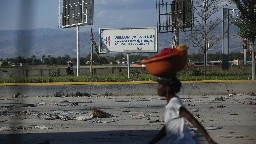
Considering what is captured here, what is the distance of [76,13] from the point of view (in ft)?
165

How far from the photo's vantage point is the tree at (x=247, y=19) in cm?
2888

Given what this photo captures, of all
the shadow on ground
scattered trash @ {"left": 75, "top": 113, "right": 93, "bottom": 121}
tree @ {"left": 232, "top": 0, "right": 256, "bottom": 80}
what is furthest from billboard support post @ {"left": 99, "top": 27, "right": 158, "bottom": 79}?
the shadow on ground

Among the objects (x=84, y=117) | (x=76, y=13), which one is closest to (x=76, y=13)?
(x=76, y=13)

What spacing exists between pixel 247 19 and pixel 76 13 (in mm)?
22664

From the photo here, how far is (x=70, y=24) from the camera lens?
5081 cm

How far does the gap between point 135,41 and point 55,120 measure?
26.6 m

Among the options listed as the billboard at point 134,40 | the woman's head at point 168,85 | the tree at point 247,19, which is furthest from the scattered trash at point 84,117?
the billboard at point 134,40

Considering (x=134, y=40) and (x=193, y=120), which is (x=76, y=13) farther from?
(x=193, y=120)

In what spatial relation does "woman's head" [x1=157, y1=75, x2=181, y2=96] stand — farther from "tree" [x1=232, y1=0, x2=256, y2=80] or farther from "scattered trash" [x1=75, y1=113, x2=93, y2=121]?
"tree" [x1=232, y1=0, x2=256, y2=80]

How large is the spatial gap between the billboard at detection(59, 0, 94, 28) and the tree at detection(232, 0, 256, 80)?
65.0 ft

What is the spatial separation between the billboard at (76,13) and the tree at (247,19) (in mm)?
19804

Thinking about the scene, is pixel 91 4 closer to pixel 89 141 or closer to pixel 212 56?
pixel 89 141

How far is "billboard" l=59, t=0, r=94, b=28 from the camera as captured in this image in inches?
1939

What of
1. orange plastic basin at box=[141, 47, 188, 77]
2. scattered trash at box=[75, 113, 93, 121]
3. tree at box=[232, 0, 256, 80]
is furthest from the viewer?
tree at box=[232, 0, 256, 80]
